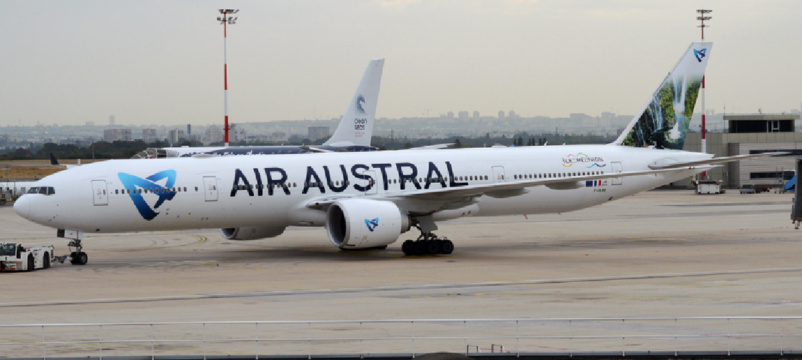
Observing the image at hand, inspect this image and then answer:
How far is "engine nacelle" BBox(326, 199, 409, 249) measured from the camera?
36.7 meters

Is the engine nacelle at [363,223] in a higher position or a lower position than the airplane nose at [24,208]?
lower

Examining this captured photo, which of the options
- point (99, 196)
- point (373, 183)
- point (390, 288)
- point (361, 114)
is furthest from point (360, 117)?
point (390, 288)

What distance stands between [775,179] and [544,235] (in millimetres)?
46991

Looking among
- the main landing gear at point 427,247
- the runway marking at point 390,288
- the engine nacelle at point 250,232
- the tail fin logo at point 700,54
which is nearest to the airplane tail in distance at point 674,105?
the tail fin logo at point 700,54

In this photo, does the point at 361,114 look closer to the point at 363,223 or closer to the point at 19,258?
the point at 363,223

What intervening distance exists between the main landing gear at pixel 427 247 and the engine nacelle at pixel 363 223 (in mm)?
1113

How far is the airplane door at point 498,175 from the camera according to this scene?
41.7 metres

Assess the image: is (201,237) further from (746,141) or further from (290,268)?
(746,141)

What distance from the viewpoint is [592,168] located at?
43.5 metres

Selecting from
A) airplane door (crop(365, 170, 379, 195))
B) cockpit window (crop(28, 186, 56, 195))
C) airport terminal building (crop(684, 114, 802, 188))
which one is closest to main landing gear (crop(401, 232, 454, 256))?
airplane door (crop(365, 170, 379, 195))

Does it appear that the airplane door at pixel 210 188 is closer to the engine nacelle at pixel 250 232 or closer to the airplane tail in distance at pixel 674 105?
the engine nacelle at pixel 250 232

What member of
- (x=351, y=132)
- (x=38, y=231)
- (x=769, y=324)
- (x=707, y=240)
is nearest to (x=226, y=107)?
(x=351, y=132)

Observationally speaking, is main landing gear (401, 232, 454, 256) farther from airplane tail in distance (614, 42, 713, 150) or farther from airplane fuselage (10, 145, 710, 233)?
airplane tail in distance (614, 42, 713, 150)

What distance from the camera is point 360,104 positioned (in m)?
74.5
